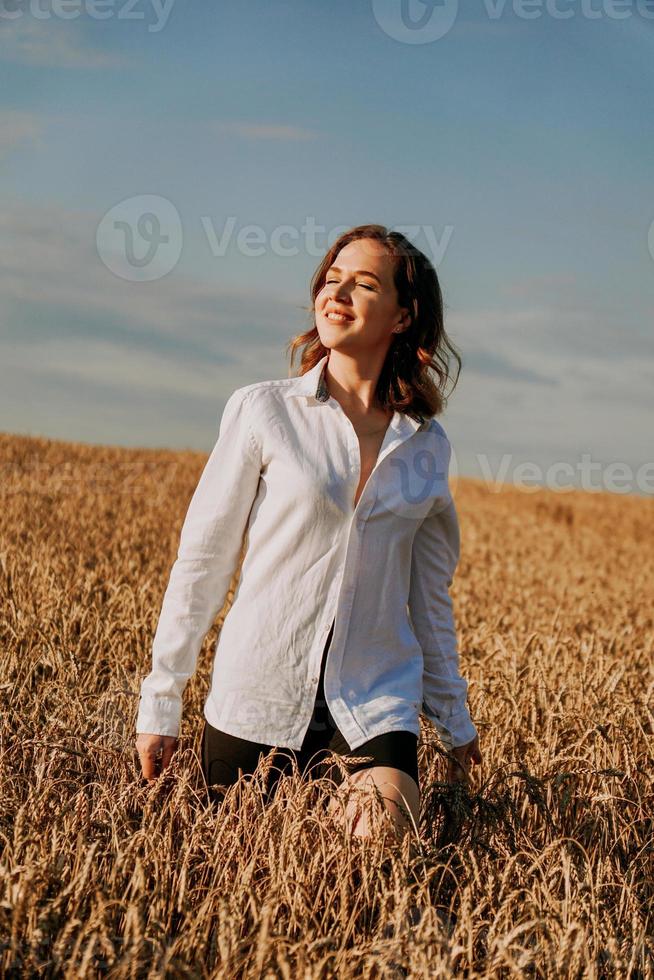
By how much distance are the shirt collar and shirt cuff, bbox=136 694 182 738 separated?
844 millimetres

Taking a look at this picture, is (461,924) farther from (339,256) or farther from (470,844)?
(339,256)

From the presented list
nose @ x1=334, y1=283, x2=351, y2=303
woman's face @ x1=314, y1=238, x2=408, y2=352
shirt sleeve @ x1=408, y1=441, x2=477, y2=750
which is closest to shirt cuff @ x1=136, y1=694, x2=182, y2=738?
shirt sleeve @ x1=408, y1=441, x2=477, y2=750

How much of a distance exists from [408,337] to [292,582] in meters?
0.83

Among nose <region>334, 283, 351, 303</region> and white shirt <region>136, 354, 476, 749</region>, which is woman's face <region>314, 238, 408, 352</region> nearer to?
nose <region>334, 283, 351, 303</region>

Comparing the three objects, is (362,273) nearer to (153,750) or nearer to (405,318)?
(405,318)

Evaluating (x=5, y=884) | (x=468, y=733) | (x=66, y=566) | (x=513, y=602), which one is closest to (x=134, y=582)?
(x=66, y=566)

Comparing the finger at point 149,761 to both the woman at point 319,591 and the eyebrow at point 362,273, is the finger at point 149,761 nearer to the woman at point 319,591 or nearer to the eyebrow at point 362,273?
the woman at point 319,591

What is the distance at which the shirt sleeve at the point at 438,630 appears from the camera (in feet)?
9.39

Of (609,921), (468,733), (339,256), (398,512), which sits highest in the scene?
(339,256)

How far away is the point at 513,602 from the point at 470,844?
17.6 ft

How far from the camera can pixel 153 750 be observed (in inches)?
104

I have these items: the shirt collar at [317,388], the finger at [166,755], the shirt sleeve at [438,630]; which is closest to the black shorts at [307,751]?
the finger at [166,755]

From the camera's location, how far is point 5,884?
7.00ft

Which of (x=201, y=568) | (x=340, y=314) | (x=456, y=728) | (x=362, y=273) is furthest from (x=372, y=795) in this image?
(x=362, y=273)
